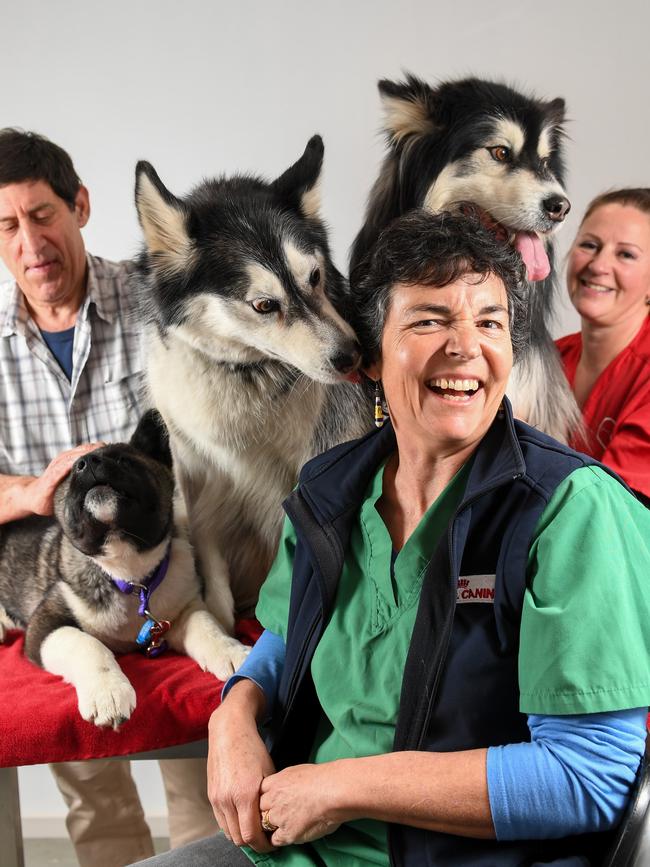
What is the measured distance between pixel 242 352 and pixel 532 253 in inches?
23.4

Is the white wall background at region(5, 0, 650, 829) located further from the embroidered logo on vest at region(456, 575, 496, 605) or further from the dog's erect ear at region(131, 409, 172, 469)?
the embroidered logo on vest at region(456, 575, 496, 605)

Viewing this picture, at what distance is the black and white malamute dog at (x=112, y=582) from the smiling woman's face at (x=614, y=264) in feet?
3.23

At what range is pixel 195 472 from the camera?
1853 mm

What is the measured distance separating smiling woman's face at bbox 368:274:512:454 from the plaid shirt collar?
1.06 meters

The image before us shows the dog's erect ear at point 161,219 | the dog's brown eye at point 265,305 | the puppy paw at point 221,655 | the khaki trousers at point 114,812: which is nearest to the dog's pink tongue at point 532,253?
the dog's brown eye at point 265,305

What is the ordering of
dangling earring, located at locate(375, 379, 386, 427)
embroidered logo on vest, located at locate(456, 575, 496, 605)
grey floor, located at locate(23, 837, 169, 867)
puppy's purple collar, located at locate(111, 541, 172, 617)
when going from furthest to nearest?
1. grey floor, located at locate(23, 837, 169, 867)
2. puppy's purple collar, located at locate(111, 541, 172, 617)
3. dangling earring, located at locate(375, 379, 386, 427)
4. embroidered logo on vest, located at locate(456, 575, 496, 605)

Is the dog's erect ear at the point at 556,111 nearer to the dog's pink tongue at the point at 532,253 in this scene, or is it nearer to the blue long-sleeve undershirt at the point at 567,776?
the dog's pink tongue at the point at 532,253

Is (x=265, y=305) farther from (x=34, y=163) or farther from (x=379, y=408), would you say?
(x=34, y=163)

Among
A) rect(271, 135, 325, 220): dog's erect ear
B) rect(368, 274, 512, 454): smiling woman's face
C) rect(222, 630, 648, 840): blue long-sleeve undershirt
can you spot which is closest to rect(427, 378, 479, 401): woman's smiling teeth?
rect(368, 274, 512, 454): smiling woman's face

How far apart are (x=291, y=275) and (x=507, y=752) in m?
0.94

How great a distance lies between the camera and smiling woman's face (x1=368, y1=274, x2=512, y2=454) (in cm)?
117

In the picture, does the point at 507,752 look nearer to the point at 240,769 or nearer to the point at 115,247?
the point at 240,769

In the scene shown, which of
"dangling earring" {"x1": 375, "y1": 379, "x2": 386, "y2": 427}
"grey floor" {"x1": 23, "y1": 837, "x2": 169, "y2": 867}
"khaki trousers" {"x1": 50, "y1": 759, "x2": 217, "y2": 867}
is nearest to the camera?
"dangling earring" {"x1": 375, "y1": 379, "x2": 386, "y2": 427}

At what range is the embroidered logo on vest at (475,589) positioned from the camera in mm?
1089
